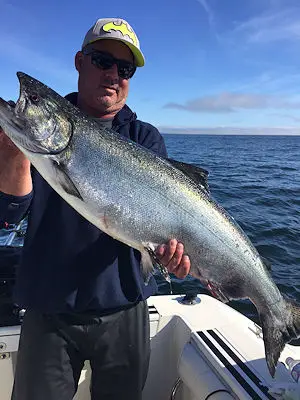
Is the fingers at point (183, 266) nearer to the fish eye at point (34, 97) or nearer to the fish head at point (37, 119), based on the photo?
the fish head at point (37, 119)

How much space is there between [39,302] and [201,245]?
1.34 m

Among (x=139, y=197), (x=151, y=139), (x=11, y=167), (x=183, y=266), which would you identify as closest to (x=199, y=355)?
(x=183, y=266)

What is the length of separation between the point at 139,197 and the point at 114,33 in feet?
4.43

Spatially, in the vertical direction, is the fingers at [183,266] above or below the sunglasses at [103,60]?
below

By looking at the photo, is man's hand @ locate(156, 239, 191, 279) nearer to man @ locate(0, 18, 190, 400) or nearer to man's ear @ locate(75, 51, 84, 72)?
man @ locate(0, 18, 190, 400)

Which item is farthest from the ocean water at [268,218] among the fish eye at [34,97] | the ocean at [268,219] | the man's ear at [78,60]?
the fish eye at [34,97]

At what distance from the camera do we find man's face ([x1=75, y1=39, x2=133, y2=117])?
10.3 feet

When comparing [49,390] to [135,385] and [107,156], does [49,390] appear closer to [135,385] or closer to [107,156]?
[135,385]

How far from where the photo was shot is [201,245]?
310cm

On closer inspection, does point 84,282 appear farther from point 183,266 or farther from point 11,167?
point 11,167

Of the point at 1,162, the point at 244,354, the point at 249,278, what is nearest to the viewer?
the point at 1,162

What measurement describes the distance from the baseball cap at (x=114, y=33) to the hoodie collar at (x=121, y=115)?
476 millimetres

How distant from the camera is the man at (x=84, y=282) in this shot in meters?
2.87

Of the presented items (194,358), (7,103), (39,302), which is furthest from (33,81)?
(194,358)
